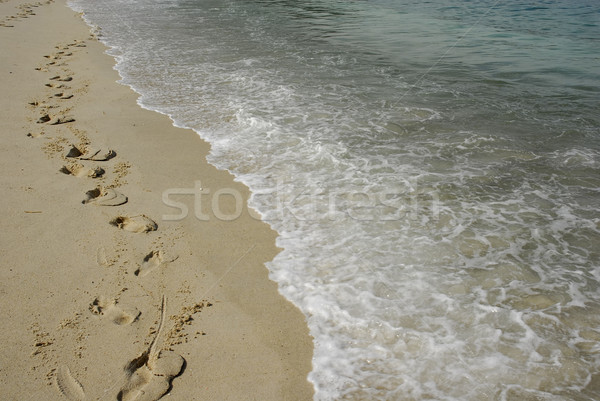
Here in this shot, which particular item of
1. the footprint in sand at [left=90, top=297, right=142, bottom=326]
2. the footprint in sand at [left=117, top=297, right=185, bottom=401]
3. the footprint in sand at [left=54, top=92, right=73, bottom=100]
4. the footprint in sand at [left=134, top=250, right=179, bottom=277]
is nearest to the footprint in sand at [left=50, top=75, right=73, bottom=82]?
the footprint in sand at [left=54, top=92, right=73, bottom=100]

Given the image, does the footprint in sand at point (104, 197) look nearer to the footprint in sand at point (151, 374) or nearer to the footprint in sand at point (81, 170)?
the footprint in sand at point (81, 170)

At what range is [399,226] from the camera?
4.64 m

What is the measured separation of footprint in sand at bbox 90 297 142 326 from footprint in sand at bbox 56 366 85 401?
511 millimetres

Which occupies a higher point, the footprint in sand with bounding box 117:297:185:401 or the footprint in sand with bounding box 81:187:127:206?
the footprint in sand with bounding box 81:187:127:206

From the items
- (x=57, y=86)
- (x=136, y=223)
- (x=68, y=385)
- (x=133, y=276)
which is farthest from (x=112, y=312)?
(x=57, y=86)

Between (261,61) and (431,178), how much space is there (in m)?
7.38

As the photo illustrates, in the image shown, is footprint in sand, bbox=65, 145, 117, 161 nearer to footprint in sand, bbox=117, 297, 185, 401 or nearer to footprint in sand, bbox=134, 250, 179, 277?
footprint in sand, bbox=134, 250, 179, 277

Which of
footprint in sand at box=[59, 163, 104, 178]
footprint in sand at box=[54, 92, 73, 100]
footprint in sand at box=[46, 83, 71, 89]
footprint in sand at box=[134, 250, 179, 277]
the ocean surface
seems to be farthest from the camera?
footprint in sand at box=[46, 83, 71, 89]

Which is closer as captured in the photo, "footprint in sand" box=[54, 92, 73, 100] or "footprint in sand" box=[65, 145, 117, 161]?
"footprint in sand" box=[65, 145, 117, 161]

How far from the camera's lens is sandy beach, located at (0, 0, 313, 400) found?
2.97 meters

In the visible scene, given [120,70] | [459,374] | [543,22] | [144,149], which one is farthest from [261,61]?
[543,22]

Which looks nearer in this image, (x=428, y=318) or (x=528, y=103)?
(x=428, y=318)

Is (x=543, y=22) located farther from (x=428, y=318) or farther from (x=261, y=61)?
(x=428, y=318)

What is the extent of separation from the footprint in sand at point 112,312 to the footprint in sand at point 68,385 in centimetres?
51
